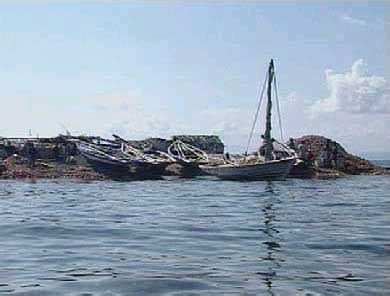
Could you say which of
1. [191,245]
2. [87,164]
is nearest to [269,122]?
[87,164]

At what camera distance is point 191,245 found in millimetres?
17406

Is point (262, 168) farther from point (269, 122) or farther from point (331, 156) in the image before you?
point (331, 156)

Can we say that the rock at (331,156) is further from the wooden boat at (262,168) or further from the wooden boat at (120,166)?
the wooden boat at (120,166)

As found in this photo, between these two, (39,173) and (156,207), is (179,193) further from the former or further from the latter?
(39,173)

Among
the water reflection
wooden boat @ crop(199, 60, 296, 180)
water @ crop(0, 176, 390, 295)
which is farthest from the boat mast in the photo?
water @ crop(0, 176, 390, 295)

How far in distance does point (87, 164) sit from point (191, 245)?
4275 cm

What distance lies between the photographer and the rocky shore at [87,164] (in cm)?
5303

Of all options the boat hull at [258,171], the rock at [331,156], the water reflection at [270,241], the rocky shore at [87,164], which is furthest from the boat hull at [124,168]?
the water reflection at [270,241]

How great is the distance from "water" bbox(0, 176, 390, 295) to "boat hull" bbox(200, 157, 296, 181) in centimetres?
1712

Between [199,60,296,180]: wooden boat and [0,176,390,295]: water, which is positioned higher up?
[199,60,296,180]: wooden boat

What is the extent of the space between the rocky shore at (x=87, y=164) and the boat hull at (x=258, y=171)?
3796mm

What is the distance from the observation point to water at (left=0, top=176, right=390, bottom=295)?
12.5 m

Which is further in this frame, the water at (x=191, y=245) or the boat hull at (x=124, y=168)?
the boat hull at (x=124, y=168)

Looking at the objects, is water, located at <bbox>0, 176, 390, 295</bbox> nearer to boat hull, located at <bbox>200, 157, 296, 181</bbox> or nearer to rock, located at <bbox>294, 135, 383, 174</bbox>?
boat hull, located at <bbox>200, 157, 296, 181</bbox>
